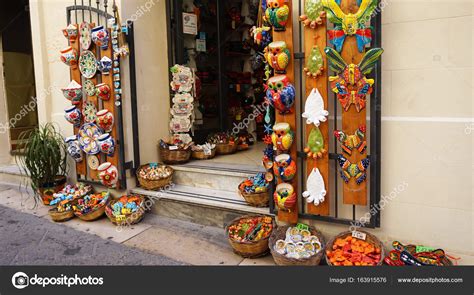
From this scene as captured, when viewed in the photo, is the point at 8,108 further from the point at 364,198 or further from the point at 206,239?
the point at 364,198

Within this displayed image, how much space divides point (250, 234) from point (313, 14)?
73.7 inches

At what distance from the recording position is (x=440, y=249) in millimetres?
2670

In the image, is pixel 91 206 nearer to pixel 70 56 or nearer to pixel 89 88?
pixel 89 88

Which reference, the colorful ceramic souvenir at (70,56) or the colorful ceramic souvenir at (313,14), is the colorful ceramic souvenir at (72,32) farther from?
the colorful ceramic souvenir at (313,14)

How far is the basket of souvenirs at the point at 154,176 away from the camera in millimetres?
4188

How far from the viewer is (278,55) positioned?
2930mm

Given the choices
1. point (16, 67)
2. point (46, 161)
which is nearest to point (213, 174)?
point (46, 161)

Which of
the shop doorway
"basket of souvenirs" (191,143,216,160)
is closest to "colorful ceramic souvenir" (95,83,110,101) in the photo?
"basket of souvenirs" (191,143,216,160)

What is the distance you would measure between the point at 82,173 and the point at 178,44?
2.08 meters

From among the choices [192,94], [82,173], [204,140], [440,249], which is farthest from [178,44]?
[440,249]

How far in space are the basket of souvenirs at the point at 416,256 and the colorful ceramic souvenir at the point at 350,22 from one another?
152 centimetres

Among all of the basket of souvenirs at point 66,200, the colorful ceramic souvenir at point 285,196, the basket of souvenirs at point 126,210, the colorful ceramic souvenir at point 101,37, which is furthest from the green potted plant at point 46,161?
the colorful ceramic souvenir at point 285,196

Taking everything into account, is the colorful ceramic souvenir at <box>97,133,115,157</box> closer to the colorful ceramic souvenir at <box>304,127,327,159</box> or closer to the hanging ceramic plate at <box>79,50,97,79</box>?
the hanging ceramic plate at <box>79,50,97,79</box>
